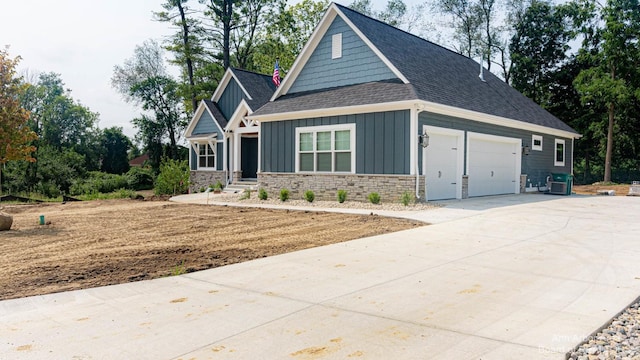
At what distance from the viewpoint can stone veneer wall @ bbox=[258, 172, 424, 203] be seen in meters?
14.1

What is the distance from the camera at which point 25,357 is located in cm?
335

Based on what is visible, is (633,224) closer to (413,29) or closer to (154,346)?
(154,346)

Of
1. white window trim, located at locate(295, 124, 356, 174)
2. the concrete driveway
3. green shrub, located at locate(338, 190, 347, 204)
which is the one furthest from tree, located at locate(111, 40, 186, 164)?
the concrete driveway

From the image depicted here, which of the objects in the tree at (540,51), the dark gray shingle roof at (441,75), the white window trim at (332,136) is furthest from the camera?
the tree at (540,51)

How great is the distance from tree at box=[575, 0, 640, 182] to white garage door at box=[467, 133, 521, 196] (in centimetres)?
1208

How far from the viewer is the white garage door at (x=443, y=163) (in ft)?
48.6

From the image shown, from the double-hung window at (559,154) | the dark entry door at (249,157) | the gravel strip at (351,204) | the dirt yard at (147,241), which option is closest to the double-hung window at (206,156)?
the dark entry door at (249,157)

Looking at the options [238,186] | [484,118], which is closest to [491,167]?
[484,118]

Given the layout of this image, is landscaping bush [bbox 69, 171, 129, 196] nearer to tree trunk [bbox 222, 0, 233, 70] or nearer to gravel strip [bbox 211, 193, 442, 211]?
tree trunk [bbox 222, 0, 233, 70]

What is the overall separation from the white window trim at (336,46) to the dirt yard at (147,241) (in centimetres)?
683

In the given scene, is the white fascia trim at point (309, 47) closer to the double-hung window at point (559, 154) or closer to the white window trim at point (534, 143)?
the white window trim at point (534, 143)

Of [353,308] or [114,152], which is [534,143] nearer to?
[353,308]

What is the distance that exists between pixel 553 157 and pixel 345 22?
1349cm

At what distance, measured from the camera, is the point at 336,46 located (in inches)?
670
